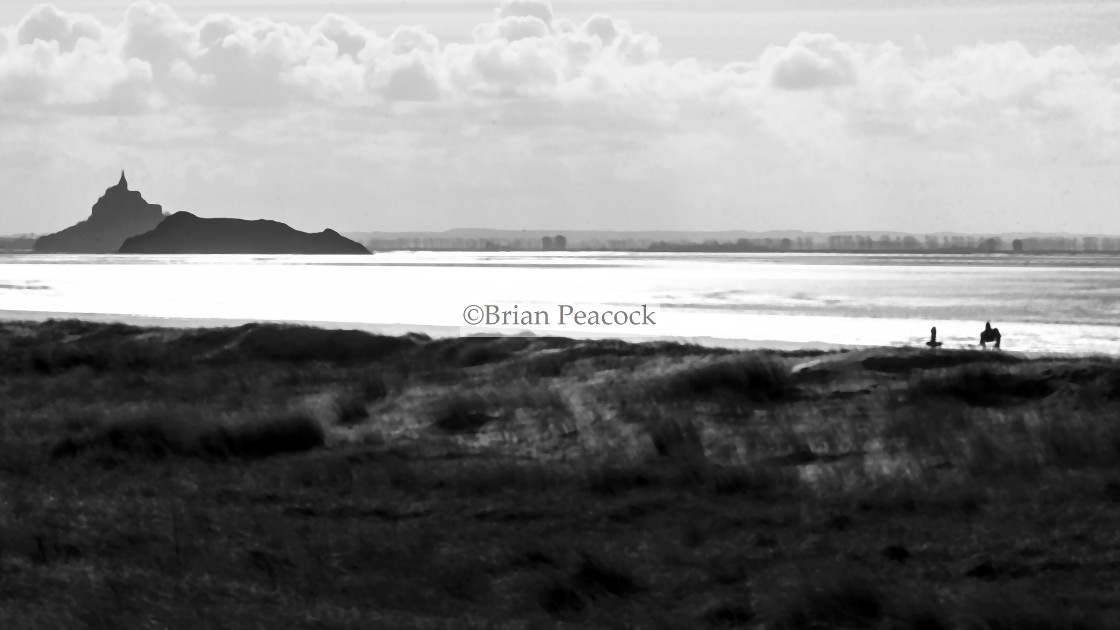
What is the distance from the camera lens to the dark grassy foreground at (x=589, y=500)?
22.2ft

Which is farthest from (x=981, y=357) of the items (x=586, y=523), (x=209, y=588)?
(x=209, y=588)

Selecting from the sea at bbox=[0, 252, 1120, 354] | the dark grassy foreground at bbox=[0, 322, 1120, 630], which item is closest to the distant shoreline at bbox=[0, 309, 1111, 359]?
the sea at bbox=[0, 252, 1120, 354]

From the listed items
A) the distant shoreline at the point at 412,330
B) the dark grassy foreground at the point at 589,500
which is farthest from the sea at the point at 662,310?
the dark grassy foreground at the point at 589,500

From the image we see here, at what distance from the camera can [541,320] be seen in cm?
5306

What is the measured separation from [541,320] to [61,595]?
4642cm

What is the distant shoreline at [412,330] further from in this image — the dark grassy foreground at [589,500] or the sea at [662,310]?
the dark grassy foreground at [589,500]

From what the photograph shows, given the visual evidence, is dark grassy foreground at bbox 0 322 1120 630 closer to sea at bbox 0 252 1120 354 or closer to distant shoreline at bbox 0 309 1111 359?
distant shoreline at bbox 0 309 1111 359

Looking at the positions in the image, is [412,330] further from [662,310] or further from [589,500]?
[589,500]

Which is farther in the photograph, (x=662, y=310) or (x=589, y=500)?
(x=662, y=310)

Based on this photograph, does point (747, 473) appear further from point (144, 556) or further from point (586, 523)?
point (144, 556)

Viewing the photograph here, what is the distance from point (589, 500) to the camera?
9719 mm

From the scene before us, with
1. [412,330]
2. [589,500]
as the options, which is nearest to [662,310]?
[412,330]

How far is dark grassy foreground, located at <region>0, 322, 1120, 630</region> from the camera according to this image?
6773 millimetres

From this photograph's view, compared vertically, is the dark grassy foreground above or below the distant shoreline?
above
